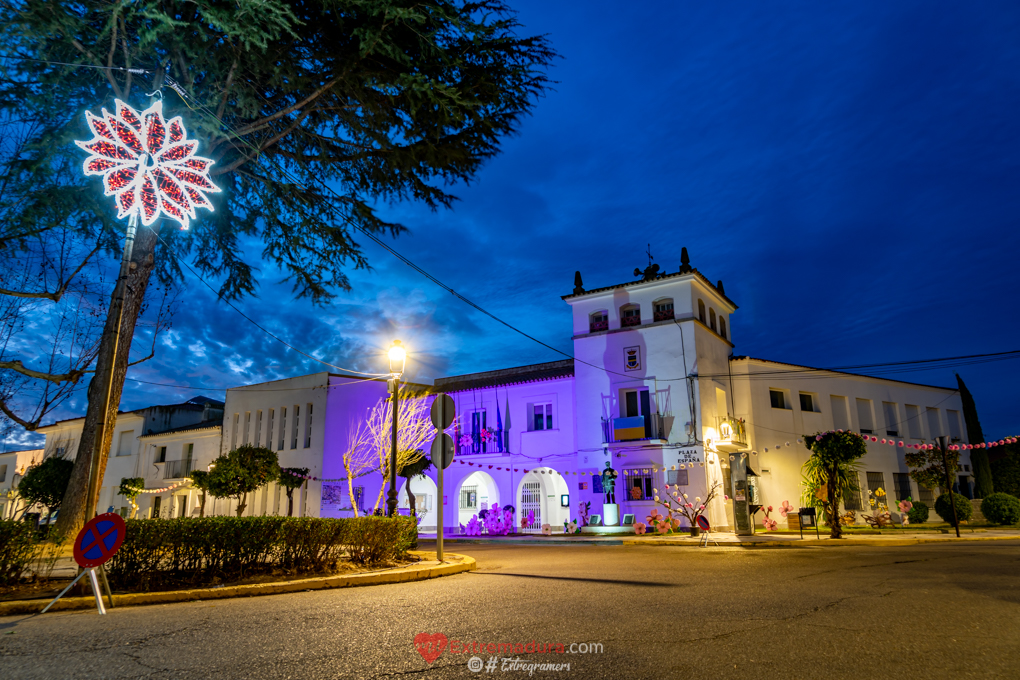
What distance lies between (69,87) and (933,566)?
59.6ft

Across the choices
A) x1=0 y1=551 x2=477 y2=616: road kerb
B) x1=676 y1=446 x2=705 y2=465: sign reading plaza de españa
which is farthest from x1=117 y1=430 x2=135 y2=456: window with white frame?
x1=0 y1=551 x2=477 y2=616: road kerb

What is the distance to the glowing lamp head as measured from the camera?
1240 cm

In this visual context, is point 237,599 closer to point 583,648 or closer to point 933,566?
point 583,648

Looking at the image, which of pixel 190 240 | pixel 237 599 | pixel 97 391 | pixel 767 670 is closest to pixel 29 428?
pixel 97 391

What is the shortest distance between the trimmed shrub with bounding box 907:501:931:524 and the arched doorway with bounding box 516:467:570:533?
15422mm

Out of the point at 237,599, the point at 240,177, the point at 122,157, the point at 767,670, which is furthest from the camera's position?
the point at 240,177

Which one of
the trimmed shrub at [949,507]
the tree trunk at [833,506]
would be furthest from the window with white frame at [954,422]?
the tree trunk at [833,506]

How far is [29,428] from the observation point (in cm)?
1482

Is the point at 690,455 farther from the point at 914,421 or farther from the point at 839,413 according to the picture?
the point at 914,421

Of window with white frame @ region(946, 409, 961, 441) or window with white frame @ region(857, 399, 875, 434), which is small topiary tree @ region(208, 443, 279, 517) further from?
window with white frame @ region(946, 409, 961, 441)

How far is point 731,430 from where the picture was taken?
80.9 ft

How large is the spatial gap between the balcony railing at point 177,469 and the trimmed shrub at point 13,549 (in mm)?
33650

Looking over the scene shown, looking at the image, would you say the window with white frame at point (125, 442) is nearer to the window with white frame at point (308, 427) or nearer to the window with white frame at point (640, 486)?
the window with white frame at point (308, 427)

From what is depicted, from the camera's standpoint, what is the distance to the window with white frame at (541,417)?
1123 inches
